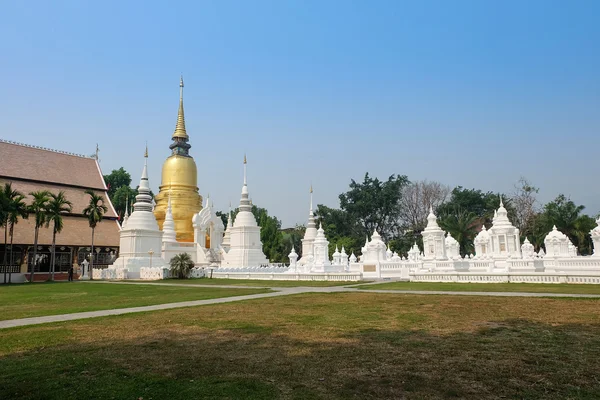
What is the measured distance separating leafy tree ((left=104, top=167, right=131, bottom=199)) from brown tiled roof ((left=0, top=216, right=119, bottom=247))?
111 feet

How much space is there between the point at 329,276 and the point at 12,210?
22.6 metres

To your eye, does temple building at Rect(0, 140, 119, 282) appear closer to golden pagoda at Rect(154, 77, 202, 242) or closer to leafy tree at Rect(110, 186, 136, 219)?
golden pagoda at Rect(154, 77, 202, 242)

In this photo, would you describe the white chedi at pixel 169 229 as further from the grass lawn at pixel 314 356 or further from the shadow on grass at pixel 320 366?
the shadow on grass at pixel 320 366

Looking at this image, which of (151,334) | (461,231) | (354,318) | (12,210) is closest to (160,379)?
(151,334)

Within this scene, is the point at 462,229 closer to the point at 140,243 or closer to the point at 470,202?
the point at 470,202

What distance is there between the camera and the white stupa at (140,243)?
3767cm

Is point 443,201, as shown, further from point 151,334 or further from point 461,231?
point 151,334

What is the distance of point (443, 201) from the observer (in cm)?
6594

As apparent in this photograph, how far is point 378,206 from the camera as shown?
67250mm

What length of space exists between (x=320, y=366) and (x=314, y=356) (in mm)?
570

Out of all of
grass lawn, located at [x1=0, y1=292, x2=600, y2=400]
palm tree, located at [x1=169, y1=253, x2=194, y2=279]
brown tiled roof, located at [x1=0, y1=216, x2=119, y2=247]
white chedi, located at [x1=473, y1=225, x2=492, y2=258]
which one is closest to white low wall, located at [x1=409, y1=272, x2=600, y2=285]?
grass lawn, located at [x1=0, y1=292, x2=600, y2=400]

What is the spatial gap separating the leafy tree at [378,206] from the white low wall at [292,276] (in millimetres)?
36584

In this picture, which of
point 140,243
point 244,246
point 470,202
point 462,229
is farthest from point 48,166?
point 470,202

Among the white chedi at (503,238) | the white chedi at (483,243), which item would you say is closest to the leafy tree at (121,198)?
the white chedi at (483,243)
